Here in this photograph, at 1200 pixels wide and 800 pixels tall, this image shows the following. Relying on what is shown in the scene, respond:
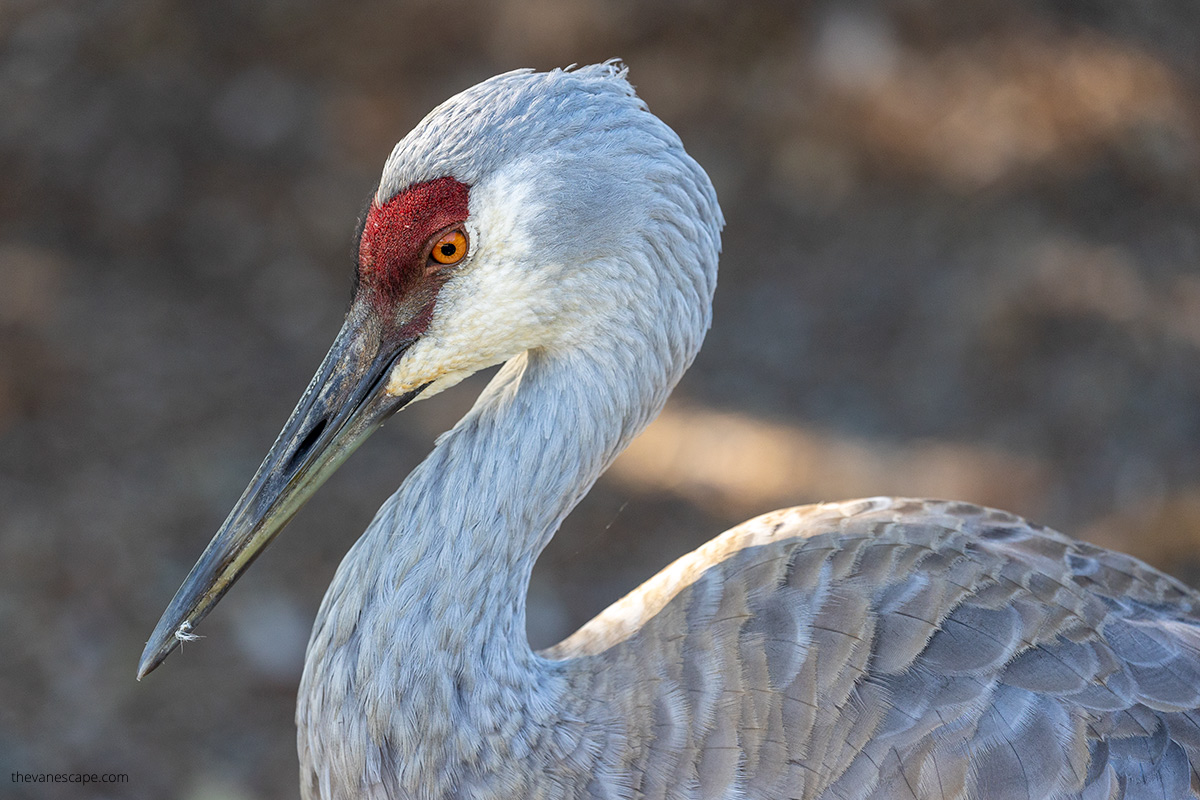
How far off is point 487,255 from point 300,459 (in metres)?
0.51

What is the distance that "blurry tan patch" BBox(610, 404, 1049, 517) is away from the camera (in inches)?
163

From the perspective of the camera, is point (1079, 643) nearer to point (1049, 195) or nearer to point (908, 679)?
point (908, 679)

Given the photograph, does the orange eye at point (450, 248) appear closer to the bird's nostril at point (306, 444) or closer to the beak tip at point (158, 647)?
the bird's nostril at point (306, 444)

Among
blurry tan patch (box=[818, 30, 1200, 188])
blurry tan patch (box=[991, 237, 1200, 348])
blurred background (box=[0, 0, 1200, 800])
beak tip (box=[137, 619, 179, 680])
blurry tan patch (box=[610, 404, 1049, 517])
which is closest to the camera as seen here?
beak tip (box=[137, 619, 179, 680])

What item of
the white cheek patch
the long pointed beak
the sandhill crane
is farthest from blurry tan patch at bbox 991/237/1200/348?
the long pointed beak

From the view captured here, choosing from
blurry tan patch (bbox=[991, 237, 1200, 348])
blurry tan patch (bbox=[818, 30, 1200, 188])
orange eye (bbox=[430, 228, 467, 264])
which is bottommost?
orange eye (bbox=[430, 228, 467, 264])

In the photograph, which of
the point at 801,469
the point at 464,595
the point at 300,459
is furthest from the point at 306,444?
the point at 801,469

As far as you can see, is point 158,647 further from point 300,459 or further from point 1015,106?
point 1015,106

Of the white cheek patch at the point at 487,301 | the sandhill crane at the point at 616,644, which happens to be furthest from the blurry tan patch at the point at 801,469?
the white cheek patch at the point at 487,301

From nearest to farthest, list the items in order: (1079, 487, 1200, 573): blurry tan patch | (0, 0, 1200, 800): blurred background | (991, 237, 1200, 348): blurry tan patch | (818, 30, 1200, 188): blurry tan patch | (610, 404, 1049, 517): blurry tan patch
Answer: (0, 0, 1200, 800): blurred background, (1079, 487, 1200, 573): blurry tan patch, (610, 404, 1049, 517): blurry tan patch, (991, 237, 1200, 348): blurry tan patch, (818, 30, 1200, 188): blurry tan patch

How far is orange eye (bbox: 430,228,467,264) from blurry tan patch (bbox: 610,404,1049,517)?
94.5 inches

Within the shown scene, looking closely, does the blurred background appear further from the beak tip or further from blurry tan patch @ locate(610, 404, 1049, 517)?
the beak tip

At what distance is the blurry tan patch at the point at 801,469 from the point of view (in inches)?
163

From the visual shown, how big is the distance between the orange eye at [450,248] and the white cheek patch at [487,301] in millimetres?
16
